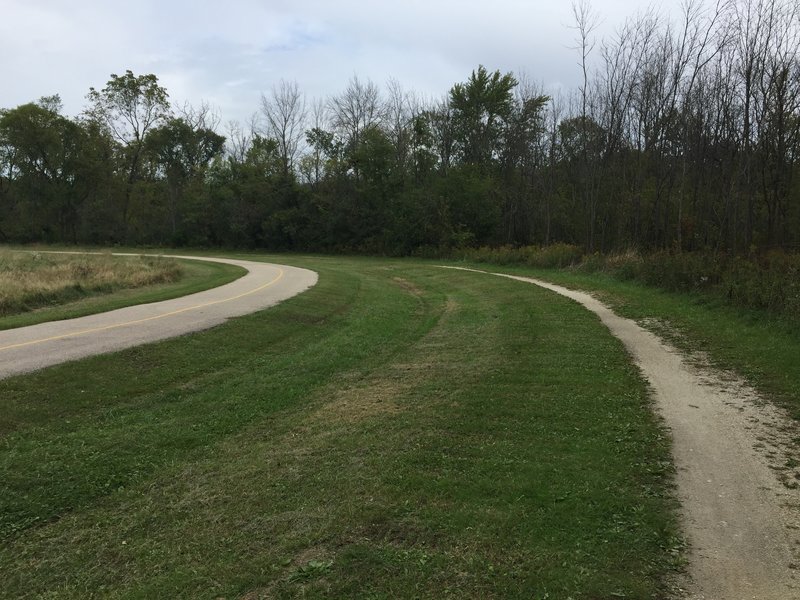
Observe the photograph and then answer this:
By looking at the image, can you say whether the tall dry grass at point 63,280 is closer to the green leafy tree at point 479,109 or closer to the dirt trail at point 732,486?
the dirt trail at point 732,486

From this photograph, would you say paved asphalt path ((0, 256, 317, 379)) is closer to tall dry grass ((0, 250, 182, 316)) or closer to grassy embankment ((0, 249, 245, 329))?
grassy embankment ((0, 249, 245, 329))

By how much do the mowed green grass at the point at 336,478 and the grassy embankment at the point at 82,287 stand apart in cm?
664

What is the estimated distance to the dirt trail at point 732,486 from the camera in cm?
323

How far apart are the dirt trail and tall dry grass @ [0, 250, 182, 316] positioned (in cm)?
1581

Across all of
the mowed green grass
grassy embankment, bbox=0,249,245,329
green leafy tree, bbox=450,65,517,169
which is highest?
green leafy tree, bbox=450,65,517,169

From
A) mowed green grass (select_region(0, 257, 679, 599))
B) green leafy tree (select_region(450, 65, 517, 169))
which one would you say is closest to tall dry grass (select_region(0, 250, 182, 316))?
mowed green grass (select_region(0, 257, 679, 599))

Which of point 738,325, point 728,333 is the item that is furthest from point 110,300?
point 738,325

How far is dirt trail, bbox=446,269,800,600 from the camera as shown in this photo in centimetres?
323

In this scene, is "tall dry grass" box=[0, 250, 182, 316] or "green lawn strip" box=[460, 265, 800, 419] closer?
"green lawn strip" box=[460, 265, 800, 419]

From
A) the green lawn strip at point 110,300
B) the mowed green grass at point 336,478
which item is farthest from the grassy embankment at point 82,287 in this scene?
the mowed green grass at point 336,478

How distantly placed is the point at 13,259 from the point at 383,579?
30.9 metres

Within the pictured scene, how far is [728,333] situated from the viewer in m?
10.6

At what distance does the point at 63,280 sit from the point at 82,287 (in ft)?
4.40

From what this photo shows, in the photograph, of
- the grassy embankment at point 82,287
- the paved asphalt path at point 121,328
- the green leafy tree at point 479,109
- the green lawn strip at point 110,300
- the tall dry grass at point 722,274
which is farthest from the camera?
the green leafy tree at point 479,109
